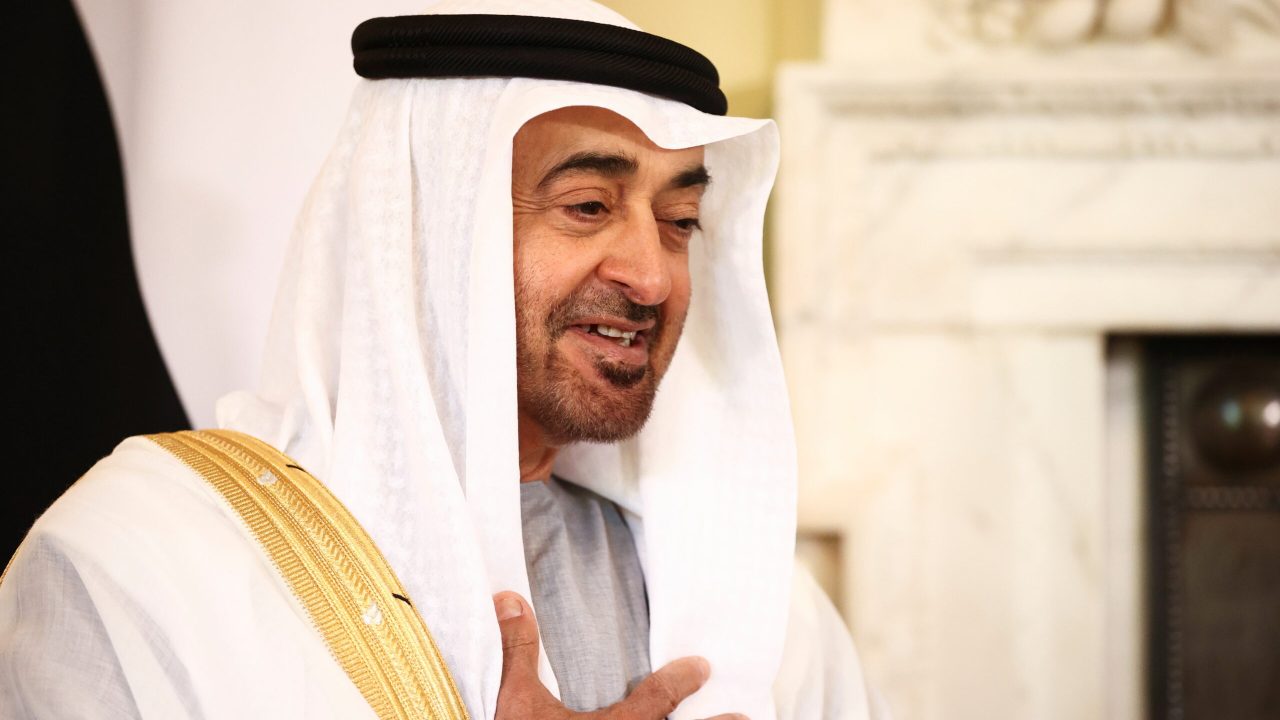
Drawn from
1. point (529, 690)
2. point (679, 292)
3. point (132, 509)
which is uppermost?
point (679, 292)

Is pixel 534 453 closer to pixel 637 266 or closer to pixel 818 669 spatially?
pixel 637 266

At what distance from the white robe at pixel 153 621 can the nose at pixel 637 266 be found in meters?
0.53

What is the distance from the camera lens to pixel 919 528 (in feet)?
8.89

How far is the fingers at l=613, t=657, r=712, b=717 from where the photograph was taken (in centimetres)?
139

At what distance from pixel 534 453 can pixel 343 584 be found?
41 centimetres

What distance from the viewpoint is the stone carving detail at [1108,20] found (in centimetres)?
265

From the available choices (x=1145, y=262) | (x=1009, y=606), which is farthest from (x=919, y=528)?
(x=1145, y=262)

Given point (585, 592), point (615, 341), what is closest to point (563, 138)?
point (615, 341)

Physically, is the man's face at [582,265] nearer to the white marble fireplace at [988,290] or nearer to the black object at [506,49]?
the black object at [506,49]

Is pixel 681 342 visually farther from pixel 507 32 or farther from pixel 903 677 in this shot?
pixel 903 677

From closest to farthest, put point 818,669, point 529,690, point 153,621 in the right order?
point 153,621 → point 529,690 → point 818,669

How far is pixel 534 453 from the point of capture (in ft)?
5.25

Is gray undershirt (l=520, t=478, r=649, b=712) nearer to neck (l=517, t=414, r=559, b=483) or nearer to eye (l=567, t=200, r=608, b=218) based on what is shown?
neck (l=517, t=414, r=559, b=483)

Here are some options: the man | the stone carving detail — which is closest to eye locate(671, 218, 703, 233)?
the man
